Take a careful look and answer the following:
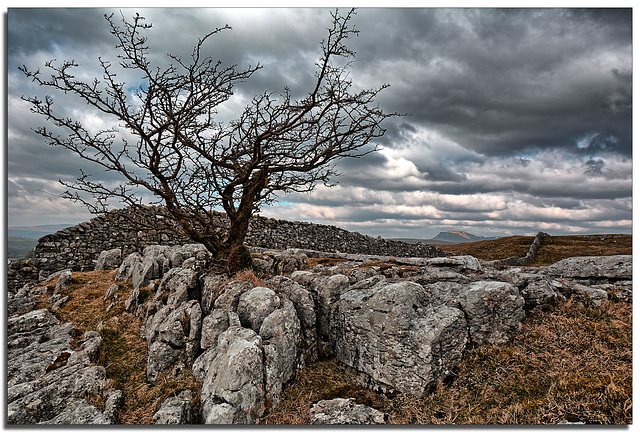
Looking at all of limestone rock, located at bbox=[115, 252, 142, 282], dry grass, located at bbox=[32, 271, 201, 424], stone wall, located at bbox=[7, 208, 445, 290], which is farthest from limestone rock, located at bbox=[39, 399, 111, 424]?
limestone rock, located at bbox=[115, 252, 142, 282]

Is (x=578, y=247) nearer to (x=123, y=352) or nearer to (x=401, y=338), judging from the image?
(x=401, y=338)

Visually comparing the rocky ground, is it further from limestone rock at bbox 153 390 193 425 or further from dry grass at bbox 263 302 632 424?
dry grass at bbox 263 302 632 424

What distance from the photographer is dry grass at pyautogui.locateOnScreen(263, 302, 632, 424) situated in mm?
4723

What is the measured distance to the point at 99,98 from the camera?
8.20 meters

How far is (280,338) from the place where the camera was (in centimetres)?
638

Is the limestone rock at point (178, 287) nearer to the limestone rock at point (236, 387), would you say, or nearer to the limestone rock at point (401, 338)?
the limestone rock at point (236, 387)

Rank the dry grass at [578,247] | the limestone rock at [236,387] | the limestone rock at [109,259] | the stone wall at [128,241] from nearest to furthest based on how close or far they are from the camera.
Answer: the limestone rock at [236,387] < the stone wall at [128,241] < the limestone rock at [109,259] < the dry grass at [578,247]

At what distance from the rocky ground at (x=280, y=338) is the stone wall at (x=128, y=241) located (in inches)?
259

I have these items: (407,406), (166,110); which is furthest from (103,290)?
(407,406)

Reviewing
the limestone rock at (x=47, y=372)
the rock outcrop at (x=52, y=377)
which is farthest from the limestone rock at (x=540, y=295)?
the limestone rock at (x=47, y=372)

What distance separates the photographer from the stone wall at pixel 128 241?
1833 centimetres

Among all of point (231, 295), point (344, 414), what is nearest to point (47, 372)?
point (231, 295)

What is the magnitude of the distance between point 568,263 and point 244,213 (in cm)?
1293

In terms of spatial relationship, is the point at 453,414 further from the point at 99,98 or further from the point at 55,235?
the point at 55,235
